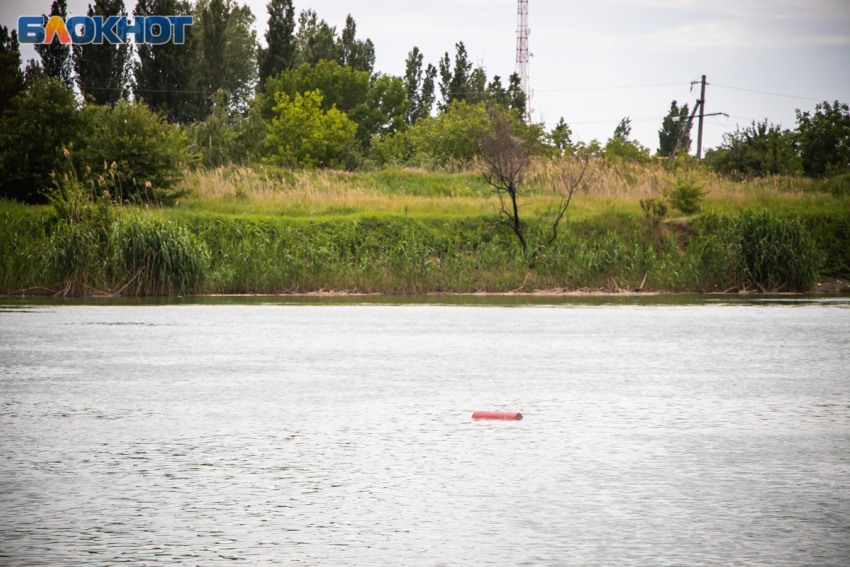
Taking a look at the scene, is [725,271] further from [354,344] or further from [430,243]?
[354,344]

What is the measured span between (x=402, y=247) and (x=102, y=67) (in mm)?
42780

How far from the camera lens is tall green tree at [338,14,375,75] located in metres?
74.3

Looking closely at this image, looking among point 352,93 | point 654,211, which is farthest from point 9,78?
point 352,93

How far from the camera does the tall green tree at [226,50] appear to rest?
6675 centimetres

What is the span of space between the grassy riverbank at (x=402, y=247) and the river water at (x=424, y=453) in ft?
31.8

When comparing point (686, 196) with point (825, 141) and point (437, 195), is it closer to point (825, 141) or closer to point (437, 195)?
point (437, 195)

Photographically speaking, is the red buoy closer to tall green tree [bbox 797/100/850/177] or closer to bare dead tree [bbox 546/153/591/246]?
bare dead tree [bbox 546/153/591/246]

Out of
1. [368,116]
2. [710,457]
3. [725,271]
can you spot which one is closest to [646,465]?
[710,457]

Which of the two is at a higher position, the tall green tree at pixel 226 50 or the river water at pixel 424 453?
the tall green tree at pixel 226 50

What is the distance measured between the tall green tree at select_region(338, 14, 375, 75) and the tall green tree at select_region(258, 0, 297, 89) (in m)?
8.73

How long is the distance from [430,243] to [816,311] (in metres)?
11.2

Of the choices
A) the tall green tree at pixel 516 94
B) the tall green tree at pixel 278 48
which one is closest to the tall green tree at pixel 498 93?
the tall green tree at pixel 516 94

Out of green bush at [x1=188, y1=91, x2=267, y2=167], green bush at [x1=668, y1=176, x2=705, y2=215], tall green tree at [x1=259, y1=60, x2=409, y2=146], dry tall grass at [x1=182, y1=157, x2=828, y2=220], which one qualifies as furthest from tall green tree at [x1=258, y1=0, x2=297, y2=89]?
green bush at [x1=668, y1=176, x2=705, y2=215]

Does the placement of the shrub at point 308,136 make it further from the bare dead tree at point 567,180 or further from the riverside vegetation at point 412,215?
the bare dead tree at point 567,180
